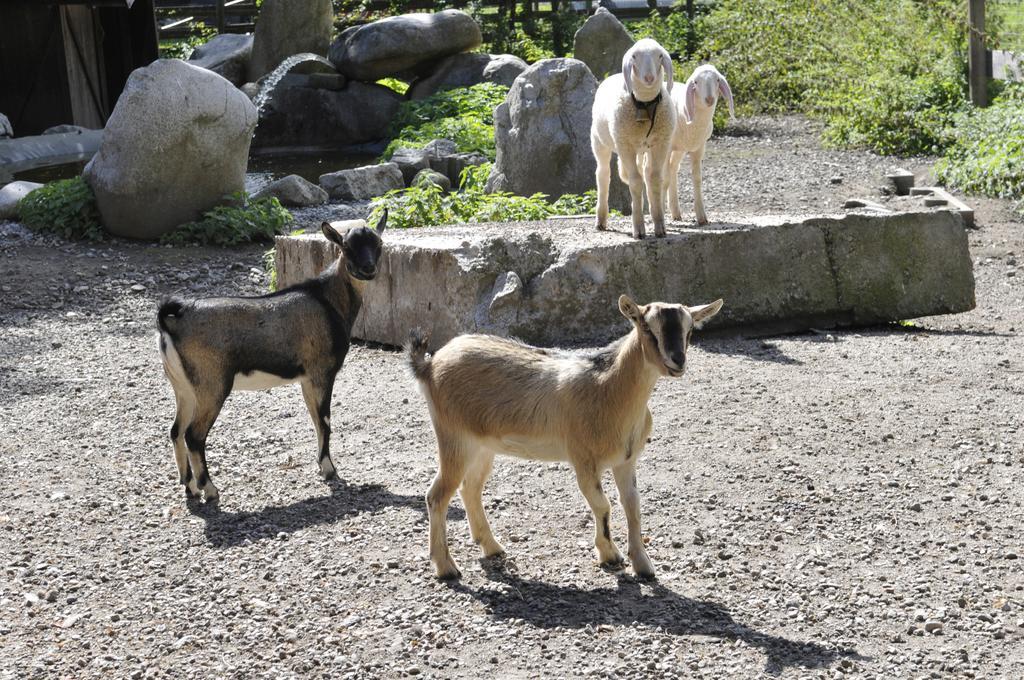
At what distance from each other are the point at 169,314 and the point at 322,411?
0.91 metres

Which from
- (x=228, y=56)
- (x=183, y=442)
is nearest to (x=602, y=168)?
(x=183, y=442)

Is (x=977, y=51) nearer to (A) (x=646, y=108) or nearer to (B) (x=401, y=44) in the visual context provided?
(B) (x=401, y=44)

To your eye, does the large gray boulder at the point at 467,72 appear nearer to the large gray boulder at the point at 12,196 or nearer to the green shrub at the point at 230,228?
the large gray boulder at the point at 12,196

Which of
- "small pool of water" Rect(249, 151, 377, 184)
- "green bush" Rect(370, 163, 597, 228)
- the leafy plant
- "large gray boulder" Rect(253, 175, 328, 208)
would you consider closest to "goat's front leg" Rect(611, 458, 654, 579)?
"green bush" Rect(370, 163, 597, 228)

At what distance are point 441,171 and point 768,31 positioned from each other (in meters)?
8.56

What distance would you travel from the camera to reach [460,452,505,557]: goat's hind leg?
5098mm

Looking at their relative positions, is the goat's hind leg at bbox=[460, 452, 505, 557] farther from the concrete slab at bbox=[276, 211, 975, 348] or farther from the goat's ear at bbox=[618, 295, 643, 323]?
the concrete slab at bbox=[276, 211, 975, 348]

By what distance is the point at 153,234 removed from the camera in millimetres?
13062

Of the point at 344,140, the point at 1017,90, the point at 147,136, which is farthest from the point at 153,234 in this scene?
the point at 1017,90

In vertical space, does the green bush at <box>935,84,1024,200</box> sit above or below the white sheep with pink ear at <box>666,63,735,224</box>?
below

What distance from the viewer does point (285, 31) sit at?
23656 millimetres

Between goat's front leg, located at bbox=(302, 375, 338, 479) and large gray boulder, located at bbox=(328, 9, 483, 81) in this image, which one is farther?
large gray boulder, located at bbox=(328, 9, 483, 81)

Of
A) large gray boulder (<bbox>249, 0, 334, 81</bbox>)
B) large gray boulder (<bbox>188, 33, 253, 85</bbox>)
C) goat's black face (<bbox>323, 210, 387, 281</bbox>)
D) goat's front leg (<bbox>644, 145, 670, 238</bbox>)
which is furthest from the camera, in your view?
large gray boulder (<bbox>188, 33, 253, 85</bbox>)

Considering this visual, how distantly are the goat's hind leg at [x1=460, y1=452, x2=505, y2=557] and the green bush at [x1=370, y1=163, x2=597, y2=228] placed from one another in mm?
5327
